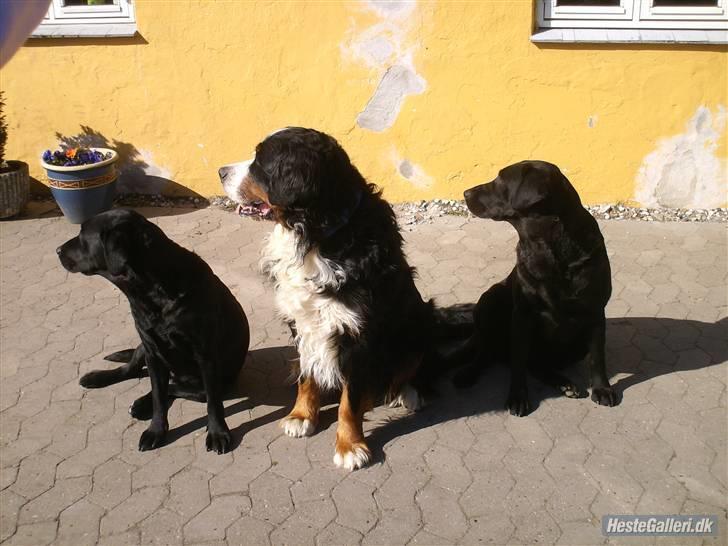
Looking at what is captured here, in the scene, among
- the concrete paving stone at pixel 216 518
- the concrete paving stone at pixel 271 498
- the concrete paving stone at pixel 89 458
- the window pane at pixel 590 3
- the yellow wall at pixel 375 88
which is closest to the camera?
the concrete paving stone at pixel 216 518

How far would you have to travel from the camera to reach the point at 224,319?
3.98 metres

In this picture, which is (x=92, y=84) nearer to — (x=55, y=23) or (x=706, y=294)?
(x=55, y=23)

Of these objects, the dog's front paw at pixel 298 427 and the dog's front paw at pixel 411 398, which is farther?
the dog's front paw at pixel 411 398

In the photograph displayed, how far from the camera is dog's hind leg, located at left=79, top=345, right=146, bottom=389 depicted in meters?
4.45

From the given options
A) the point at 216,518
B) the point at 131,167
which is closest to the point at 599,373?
the point at 216,518

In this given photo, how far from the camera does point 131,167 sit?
727 centimetres

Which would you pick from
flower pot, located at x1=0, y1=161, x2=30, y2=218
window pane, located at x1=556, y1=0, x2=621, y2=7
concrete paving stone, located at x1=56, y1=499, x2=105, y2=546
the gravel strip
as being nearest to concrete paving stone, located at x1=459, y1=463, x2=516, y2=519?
concrete paving stone, located at x1=56, y1=499, x2=105, y2=546

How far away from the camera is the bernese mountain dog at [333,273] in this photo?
3295 millimetres

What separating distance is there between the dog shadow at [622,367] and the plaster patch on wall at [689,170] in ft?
6.37

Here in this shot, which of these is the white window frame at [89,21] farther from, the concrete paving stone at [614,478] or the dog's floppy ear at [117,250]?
the concrete paving stone at [614,478]

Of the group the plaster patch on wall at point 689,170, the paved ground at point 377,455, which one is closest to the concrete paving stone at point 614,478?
A: the paved ground at point 377,455

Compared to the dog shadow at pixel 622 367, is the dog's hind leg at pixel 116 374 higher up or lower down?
higher up

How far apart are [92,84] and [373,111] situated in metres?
2.82

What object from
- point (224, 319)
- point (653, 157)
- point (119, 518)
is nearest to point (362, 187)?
point (224, 319)
